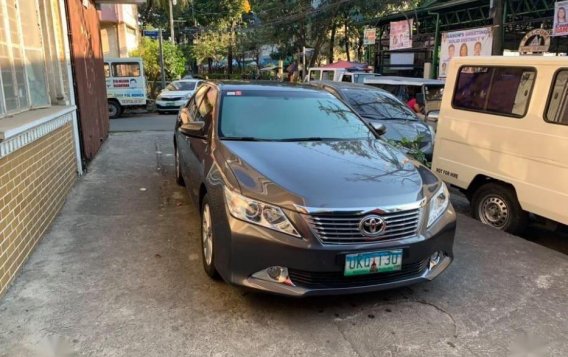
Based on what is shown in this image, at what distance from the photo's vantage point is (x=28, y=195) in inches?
165

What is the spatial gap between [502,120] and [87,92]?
664 centimetres

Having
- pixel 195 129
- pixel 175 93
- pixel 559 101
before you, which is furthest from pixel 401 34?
pixel 195 129

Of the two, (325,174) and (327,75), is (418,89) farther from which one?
(325,174)

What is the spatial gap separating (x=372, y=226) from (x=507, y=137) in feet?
8.44

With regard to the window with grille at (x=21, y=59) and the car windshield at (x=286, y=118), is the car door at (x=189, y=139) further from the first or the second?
the window with grille at (x=21, y=59)

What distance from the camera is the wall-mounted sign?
13781mm

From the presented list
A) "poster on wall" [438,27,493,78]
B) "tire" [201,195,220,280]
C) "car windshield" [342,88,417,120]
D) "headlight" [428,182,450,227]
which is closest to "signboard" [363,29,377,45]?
"poster on wall" [438,27,493,78]

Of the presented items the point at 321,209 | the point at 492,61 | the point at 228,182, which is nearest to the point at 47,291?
the point at 228,182

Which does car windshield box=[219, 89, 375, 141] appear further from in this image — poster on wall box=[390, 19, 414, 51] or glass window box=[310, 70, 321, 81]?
poster on wall box=[390, 19, 414, 51]

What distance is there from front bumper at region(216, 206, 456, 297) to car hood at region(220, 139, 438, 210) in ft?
0.81

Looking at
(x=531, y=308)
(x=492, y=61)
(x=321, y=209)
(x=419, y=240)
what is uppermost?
(x=492, y=61)

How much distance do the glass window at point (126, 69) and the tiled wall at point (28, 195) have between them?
41.4 feet

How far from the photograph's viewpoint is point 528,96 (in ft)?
15.3

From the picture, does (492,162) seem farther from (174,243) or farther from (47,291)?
(47,291)
